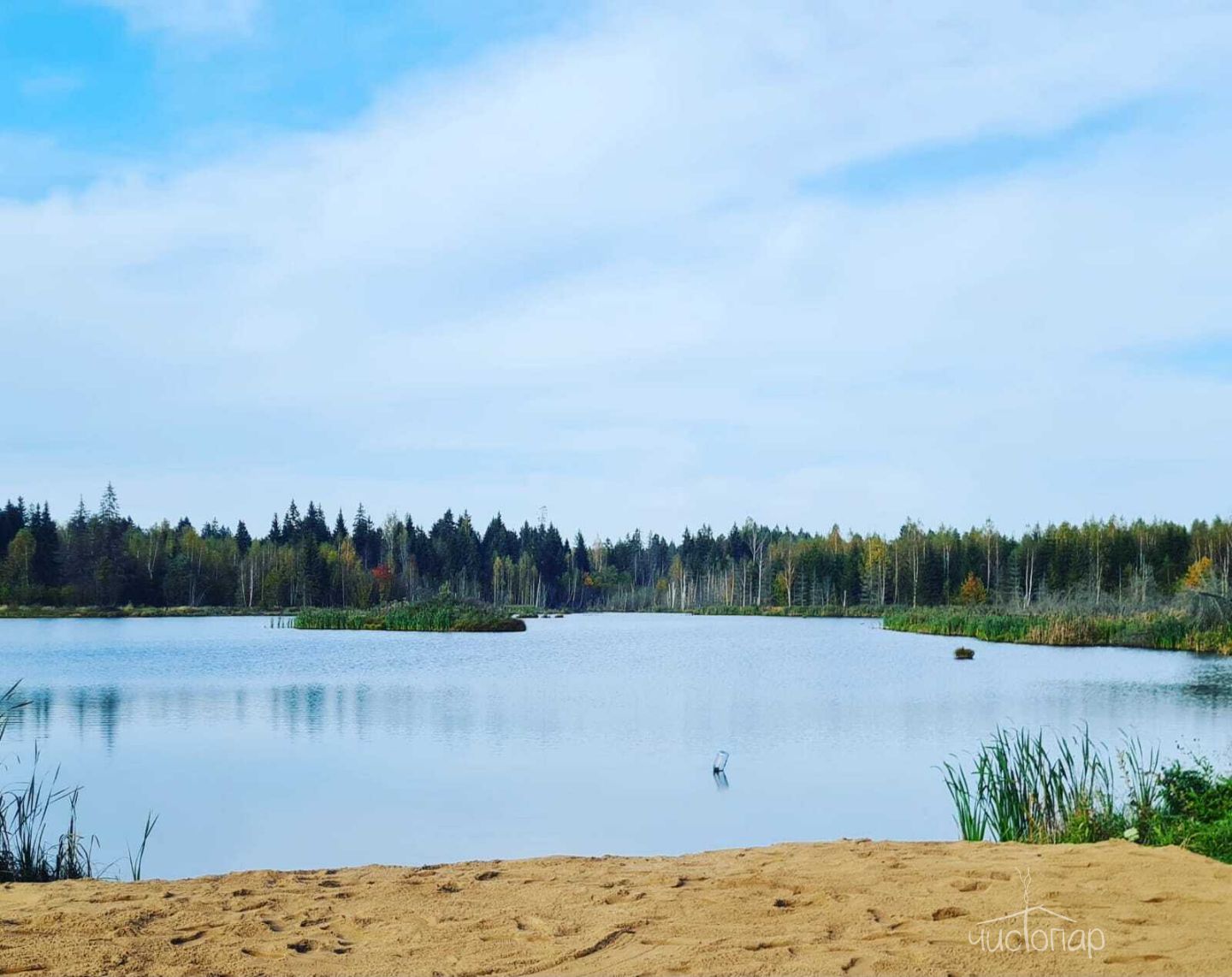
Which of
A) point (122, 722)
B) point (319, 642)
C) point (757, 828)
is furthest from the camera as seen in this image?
point (319, 642)

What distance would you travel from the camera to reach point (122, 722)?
19000 millimetres

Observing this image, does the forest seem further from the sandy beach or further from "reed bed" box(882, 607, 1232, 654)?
the sandy beach

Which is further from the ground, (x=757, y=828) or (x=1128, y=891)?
(x=1128, y=891)

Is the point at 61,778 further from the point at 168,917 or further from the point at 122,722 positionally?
the point at 168,917

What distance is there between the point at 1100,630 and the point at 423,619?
29728 mm

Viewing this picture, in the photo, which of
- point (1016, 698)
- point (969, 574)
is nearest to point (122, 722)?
point (1016, 698)

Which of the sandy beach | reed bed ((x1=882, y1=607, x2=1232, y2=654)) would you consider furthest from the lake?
the sandy beach

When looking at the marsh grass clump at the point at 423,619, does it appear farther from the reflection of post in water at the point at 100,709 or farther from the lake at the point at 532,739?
the reflection of post in water at the point at 100,709

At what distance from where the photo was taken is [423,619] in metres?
53.6

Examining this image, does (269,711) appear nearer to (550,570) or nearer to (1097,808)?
(1097,808)

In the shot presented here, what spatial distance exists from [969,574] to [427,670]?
2277 inches
